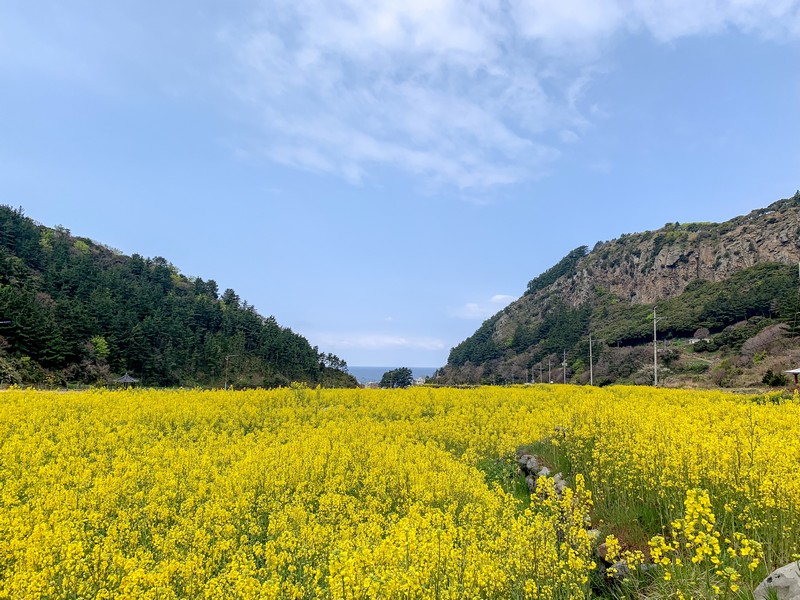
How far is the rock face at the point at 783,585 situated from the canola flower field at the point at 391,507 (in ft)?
0.65

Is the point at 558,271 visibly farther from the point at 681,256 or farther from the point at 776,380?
the point at 776,380

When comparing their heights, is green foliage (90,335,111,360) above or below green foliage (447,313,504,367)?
below

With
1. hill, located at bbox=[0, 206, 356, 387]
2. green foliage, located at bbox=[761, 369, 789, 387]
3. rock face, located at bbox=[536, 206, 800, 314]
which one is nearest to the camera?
green foliage, located at bbox=[761, 369, 789, 387]

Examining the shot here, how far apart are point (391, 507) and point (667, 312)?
9669 centimetres

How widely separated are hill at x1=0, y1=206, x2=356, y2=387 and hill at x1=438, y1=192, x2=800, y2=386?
40.6m

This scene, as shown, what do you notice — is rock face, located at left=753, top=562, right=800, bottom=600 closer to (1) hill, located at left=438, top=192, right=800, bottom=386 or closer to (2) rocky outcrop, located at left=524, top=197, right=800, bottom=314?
(1) hill, located at left=438, top=192, right=800, bottom=386

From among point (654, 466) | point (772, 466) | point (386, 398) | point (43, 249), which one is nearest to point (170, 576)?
point (654, 466)

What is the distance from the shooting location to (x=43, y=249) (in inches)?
3250

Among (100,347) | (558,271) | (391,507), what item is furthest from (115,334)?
(558,271)

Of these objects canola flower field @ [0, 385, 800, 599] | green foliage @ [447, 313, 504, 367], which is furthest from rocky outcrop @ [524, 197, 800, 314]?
canola flower field @ [0, 385, 800, 599]

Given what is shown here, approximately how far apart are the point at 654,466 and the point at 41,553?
866cm

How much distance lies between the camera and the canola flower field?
4.75m

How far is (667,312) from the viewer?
90.4 meters

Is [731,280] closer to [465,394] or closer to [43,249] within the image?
[465,394]
